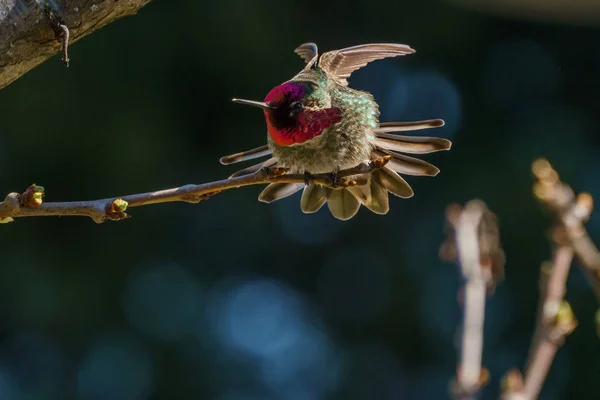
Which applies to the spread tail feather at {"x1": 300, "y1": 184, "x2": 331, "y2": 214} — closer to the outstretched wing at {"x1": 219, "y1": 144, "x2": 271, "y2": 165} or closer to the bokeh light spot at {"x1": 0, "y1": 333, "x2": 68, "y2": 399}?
the outstretched wing at {"x1": 219, "y1": 144, "x2": 271, "y2": 165}

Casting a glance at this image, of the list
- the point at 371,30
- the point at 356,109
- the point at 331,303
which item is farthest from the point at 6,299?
the point at 356,109

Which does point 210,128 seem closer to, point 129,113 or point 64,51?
point 129,113

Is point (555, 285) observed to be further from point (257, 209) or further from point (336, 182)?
point (257, 209)

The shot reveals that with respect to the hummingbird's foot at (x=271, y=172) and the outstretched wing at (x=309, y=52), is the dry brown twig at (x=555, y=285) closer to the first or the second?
the hummingbird's foot at (x=271, y=172)

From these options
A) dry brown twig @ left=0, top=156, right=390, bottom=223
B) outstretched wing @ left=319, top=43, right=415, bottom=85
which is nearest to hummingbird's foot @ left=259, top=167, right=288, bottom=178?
dry brown twig @ left=0, top=156, right=390, bottom=223

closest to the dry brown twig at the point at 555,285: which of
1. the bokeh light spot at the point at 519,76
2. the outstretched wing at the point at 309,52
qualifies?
the outstretched wing at the point at 309,52

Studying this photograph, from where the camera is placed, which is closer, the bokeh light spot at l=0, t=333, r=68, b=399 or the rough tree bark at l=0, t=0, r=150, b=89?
the rough tree bark at l=0, t=0, r=150, b=89
